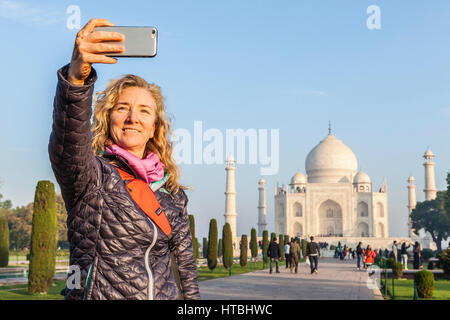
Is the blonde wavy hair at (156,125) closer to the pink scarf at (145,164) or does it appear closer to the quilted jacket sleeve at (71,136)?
the pink scarf at (145,164)

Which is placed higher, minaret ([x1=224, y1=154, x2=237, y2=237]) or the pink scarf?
minaret ([x1=224, y1=154, x2=237, y2=237])

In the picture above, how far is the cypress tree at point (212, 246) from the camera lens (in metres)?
16.6

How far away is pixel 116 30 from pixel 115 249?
2.17ft

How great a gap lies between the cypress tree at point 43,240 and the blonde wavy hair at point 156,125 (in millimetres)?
8975

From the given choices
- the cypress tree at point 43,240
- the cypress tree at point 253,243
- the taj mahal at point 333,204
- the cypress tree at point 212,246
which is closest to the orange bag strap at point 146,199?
the cypress tree at point 43,240

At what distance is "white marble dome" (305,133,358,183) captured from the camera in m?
50.2

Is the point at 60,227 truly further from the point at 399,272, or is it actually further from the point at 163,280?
the point at 163,280

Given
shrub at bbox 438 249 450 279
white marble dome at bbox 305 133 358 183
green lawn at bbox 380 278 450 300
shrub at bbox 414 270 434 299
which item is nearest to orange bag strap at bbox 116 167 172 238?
green lawn at bbox 380 278 450 300

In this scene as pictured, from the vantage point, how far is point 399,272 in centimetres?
1447

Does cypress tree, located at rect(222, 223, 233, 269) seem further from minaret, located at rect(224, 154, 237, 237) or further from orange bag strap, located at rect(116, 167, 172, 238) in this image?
minaret, located at rect(224, 154, 237, 237)

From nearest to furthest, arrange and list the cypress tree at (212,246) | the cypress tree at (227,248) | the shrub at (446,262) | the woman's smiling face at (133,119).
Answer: the woman's smiling face at (133,119), the shrub at (446,262), the cypress tree at (212,246), the cypress tree at (227,248)

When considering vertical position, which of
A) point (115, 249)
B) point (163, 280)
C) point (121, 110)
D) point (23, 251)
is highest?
point (121, 110)

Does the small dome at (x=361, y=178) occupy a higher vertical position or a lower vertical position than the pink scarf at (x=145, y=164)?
higher
